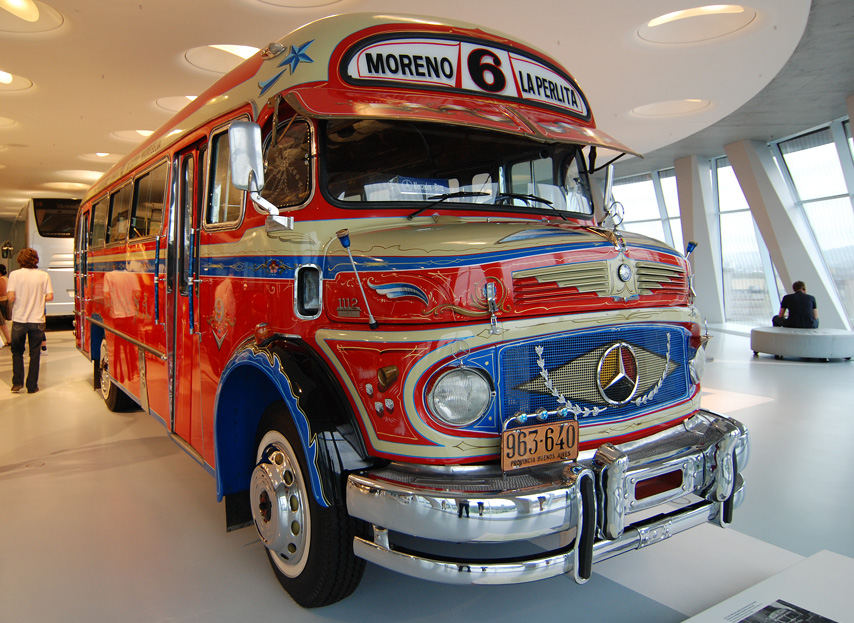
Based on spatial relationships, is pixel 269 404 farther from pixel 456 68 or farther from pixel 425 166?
pixel 456 68

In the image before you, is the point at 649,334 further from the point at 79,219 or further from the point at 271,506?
the point at 79,219

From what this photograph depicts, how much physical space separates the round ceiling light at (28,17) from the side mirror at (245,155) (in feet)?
22.1

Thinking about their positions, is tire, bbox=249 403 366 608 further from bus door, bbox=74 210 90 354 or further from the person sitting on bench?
the person sitting on bench

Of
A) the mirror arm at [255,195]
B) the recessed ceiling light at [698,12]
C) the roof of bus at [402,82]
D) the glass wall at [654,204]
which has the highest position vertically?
the recessed ceiling light at [698,12]

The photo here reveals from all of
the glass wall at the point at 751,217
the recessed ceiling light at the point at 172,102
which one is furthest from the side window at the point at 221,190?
the glass wall at the point at 751,217

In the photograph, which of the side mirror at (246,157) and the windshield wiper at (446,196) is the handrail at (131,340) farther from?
the windshield wiper at (446,196)

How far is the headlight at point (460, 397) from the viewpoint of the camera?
220 cm

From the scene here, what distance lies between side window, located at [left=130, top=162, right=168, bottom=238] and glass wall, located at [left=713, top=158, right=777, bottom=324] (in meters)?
17.6

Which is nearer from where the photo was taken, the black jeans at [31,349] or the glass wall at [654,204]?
the black jeans at [31,349]

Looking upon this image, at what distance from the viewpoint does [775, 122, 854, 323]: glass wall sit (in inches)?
576

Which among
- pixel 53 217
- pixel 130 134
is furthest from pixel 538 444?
pixel 53 217

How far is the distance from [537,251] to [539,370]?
0.47m

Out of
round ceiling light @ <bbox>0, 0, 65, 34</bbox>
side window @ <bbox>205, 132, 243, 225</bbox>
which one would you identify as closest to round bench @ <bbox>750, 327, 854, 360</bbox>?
side window @ <bbox>205, 132, 243, 225</bbox>

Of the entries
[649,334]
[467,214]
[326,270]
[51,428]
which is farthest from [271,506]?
[51,428]
